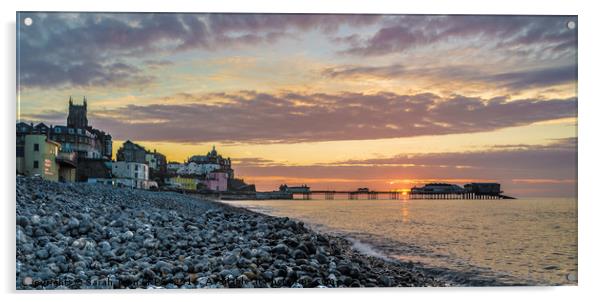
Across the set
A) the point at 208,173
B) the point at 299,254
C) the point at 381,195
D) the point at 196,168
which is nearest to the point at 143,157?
the point at 196,168

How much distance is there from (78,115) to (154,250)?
1706 mm

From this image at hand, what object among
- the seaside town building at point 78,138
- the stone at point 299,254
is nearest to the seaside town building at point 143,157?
the seaside town building at point 78,138

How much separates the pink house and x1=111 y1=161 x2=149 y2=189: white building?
2.33 ft

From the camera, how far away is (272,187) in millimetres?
7629

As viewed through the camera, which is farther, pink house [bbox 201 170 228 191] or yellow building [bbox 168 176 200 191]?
yellow building [bbox 168 176 200 191]

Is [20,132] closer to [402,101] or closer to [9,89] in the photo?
[9,89]

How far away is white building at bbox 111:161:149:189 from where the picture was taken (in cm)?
723

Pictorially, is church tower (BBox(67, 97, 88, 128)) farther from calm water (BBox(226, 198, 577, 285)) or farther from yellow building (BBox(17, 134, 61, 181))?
calm water (BBox(226, 198, 577, 285))

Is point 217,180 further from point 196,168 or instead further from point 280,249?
point 280,249

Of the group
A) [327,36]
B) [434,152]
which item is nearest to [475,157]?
[434,152]

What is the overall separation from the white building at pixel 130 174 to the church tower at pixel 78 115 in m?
0.59

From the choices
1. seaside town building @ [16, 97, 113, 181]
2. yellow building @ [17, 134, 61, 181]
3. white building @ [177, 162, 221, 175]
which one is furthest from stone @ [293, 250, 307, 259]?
yellow building @ [17, 134, 61, 181]

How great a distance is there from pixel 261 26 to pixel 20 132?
278cm

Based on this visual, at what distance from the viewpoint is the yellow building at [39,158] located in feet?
21.7
